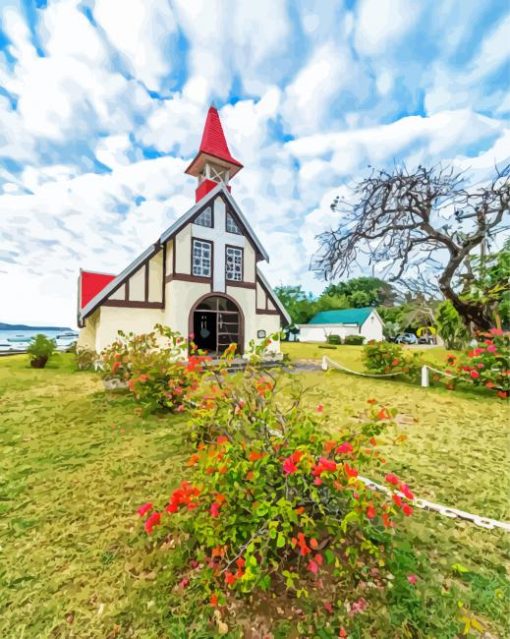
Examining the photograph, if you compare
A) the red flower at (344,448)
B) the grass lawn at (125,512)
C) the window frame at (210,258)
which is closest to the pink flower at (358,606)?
the grass lawn at (125,512)

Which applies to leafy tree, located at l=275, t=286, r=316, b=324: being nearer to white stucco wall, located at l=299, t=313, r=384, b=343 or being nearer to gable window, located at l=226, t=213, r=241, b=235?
white stucco wall, located at l=299, t=313, r=384, b=343

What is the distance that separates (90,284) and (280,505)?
1735cm

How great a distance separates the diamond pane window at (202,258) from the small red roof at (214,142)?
232 inches

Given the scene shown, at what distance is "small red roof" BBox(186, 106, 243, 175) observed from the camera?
1548cm

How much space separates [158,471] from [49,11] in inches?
347

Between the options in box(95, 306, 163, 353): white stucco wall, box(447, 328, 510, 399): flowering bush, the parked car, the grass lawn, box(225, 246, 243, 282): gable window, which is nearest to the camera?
the grass lawn

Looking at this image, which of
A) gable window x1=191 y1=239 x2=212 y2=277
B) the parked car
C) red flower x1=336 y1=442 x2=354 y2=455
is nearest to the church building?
gable window x1=191 y1=239 x2=212 y2=277

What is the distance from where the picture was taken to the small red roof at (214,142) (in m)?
15.5

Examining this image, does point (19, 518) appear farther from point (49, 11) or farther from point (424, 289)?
point (424, 289)

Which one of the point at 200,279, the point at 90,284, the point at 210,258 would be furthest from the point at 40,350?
the point at 210,258

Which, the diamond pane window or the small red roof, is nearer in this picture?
A: the diamond pane window

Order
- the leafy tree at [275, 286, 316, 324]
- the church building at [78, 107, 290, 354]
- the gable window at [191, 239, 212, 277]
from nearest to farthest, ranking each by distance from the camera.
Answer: the church building at [78, 107, 290, 354] < the gable window at [191, 239, 212, 277] < the leafy tree at [275, 286, 316, 324]

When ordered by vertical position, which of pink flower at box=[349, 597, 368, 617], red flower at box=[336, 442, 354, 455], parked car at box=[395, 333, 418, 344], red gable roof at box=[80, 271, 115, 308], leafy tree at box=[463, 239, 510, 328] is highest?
red gable roof at box=[80, 271, 115, 308]

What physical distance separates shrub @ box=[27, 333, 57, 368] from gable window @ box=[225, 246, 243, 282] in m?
9.72
